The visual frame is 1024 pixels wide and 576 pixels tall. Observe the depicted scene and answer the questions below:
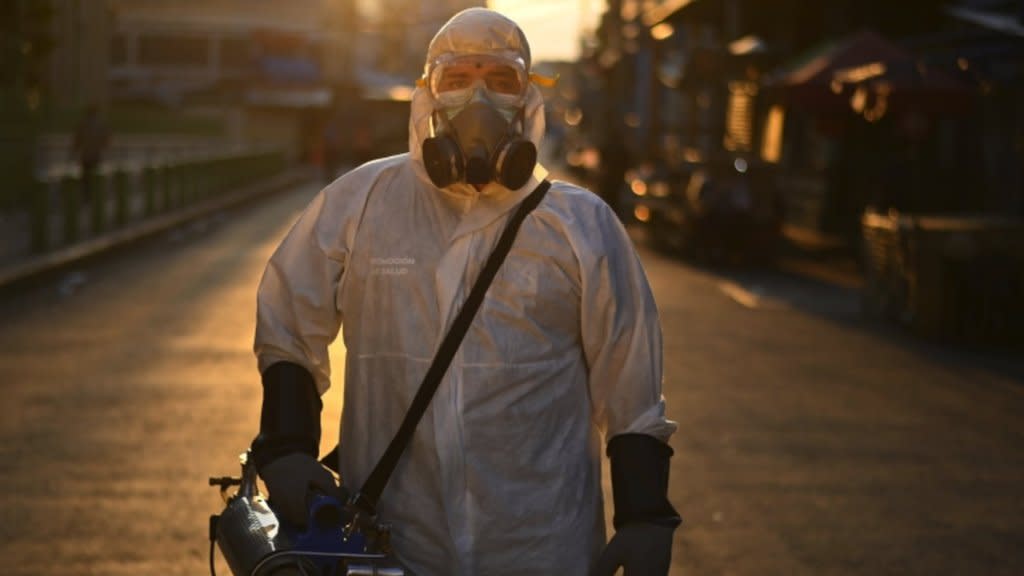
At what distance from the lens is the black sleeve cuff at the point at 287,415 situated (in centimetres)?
353

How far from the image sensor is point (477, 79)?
3682 mm

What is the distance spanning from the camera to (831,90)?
25.9 metres

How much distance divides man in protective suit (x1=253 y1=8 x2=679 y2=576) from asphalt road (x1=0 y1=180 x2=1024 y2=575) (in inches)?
146

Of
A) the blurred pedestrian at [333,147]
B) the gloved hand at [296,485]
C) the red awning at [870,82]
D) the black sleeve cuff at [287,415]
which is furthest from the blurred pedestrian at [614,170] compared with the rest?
the gloved hand at [296,485]

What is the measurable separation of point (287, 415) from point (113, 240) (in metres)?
21.1

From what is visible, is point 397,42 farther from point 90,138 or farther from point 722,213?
point 722,213

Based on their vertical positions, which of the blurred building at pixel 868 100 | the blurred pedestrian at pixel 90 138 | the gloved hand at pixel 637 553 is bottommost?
the blurred pedestrian at pixel 90 138

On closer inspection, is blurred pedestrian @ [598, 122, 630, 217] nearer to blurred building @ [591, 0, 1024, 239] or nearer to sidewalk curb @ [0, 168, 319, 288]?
blurred building @ [591, 0, 1024, 239]

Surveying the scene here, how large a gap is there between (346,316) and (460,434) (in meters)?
0.35

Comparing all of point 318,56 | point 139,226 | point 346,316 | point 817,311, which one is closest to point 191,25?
point 318,56

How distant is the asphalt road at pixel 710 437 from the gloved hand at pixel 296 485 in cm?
382

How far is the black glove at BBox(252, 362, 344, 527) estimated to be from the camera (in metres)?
3.41

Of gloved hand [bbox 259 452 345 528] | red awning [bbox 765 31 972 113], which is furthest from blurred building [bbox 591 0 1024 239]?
gloved hand [bbox 259 452 345 528]

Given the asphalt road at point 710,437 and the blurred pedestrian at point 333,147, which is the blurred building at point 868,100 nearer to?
the asphalt road at point 710,437
